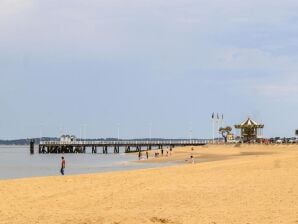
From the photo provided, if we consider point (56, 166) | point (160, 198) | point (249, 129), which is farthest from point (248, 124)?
point (160, 198)

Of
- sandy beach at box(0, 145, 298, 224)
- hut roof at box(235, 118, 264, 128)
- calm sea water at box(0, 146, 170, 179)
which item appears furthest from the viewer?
hut roof at box(235, 118, 264, 128)

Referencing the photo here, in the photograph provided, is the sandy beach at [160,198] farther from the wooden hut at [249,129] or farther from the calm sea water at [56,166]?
the wooden hut at [249,129]

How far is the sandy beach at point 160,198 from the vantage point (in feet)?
45.2

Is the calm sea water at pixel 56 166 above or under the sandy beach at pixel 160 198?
under

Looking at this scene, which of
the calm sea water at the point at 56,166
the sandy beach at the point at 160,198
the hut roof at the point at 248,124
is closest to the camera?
the sandy beach at the point at 160,198

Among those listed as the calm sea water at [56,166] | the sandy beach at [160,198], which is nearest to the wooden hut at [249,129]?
the calm sea water at [56,166]

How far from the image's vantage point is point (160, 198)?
1723 centimetres

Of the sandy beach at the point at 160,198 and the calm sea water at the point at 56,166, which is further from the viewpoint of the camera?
the calm sea water at the point at 56,166

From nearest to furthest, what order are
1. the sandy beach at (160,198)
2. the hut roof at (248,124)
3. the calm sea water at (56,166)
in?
the sandy beach at (160,198) → the calm sea water at (56,166) → the hut roof at (248,124)

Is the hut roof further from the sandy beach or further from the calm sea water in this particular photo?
the sandy beach

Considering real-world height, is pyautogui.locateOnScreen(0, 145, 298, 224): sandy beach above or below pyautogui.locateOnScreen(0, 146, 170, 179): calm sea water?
above

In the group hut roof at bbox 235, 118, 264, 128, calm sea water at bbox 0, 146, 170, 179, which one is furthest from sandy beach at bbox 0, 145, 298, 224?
hut roof at bbox 235, 118, 264, 128

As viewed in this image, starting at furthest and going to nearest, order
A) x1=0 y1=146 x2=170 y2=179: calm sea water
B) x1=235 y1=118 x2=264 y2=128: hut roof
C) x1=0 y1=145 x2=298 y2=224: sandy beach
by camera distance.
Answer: x1=235 y1=118 x2=264 y2=128: hut roof < x1=0 y1=146 x2=170 y2=179: calm sea water < x1=0 y1=145 x2=298 y2=224: sandy beach

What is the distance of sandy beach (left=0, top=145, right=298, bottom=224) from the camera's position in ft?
45.2
